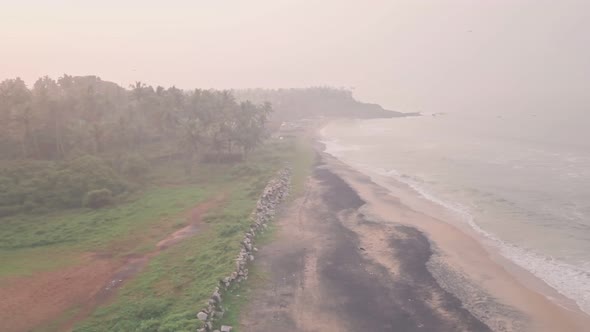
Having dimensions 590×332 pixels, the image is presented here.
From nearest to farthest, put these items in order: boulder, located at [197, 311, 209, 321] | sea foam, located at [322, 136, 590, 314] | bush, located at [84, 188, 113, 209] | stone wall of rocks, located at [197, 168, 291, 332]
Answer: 1. boulder, located at [197, 311, 209, 321]
2. stone wall of rocks, located at [197, 168, 291, 332]
3. sea foam, located at [322, 136, 590, 314]
4. bush, located at [84, 188, 113, 209]

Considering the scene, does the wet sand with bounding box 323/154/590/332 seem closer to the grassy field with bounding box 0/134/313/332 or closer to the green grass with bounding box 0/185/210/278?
the grassy field with bounding box 0/134/313/332

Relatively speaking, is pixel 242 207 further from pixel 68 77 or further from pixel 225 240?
pixel 68 77

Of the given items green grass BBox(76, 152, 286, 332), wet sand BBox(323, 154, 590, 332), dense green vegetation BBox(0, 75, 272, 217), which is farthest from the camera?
dense green vegetation BBox(0, 75, 272, 217)

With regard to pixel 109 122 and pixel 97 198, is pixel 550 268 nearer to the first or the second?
pixel 97 198

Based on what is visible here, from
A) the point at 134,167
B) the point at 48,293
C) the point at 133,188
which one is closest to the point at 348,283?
the point at 48,293

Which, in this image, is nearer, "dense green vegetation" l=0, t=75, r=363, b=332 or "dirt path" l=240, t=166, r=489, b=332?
"dirt path" l=240, t=166, r=489, b=332

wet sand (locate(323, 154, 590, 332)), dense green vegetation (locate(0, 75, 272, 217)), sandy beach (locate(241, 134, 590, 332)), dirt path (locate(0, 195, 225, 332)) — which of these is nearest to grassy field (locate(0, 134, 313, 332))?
dirt path (locate(0, 195, 225, 332))

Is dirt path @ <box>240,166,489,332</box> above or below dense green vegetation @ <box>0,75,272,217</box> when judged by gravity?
below
